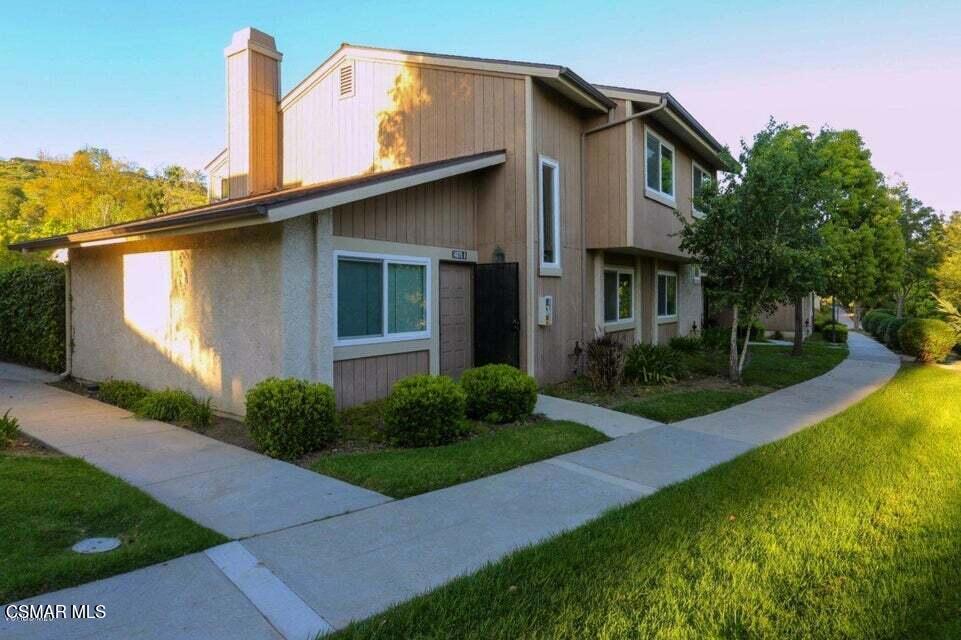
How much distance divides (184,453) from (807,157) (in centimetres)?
1196

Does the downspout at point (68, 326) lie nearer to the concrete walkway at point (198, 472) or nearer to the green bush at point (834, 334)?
the concrete walkway at point (198, 472)

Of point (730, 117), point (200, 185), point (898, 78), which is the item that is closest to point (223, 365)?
point (898, 78)

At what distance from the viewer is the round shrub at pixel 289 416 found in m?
6.05

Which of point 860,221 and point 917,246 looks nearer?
point 860,221

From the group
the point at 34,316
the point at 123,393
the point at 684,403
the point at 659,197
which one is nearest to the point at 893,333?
the point at 659,197

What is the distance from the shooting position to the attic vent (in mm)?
11938

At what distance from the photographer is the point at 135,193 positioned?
31.9 m

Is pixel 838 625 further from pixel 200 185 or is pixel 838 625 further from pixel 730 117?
pixel 200 185

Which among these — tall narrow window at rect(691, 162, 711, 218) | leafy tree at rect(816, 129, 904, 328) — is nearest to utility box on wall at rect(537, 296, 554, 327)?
tall narrow window at rect(691, 162, 711, 218)

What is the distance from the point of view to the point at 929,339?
15.3 metres

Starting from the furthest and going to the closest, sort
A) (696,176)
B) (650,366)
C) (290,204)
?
1. (696,176)
2. (650,366)
3. (290,204)

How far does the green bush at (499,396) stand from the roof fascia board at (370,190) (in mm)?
2974

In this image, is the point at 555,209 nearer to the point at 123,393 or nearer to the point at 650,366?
the point at 650,366

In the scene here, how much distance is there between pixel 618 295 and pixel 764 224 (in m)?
3.65
